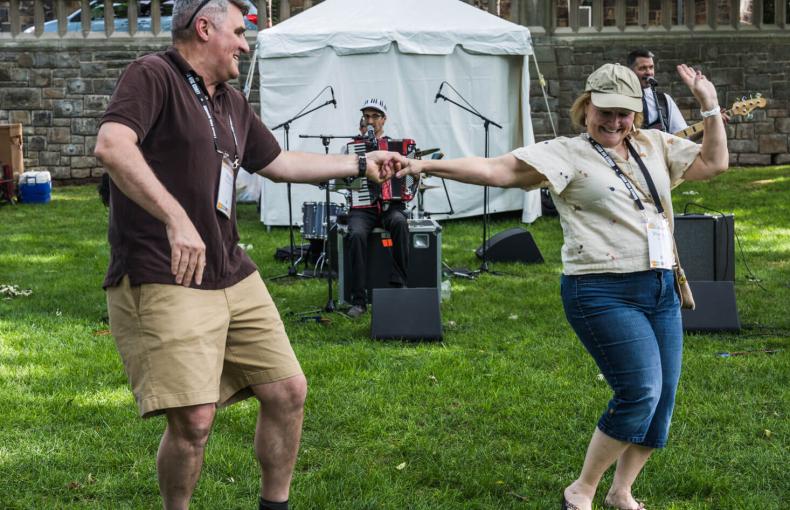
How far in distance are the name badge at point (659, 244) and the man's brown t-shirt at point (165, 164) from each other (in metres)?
1.64

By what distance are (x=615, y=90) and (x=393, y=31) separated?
10.2 m

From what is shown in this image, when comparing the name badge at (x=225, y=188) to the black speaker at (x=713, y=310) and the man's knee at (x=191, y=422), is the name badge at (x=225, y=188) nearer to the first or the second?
the man's knee at (x=191, y=422)

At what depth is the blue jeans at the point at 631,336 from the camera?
13.8ft

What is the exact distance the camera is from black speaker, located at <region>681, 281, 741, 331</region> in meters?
8.02

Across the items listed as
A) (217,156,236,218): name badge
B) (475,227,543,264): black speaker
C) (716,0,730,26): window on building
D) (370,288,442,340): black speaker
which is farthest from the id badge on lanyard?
(716,0,730,26): window on building

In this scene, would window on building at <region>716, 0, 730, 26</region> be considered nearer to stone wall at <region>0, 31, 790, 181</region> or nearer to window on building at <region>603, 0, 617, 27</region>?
stone wall at <region>0, 31, 790, 181</region>

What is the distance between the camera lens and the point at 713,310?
→ 26.5 feet

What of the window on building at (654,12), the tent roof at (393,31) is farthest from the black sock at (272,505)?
the window on building at (654,12)

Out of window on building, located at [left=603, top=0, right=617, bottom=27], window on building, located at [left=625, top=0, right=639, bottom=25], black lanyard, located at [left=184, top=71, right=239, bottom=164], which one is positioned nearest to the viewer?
black lanyard, located at [left=184, top=71, right=239, bottom=164]

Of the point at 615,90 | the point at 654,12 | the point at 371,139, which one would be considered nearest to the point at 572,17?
the point at 654,12

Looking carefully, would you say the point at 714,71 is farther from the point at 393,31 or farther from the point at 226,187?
the point at 226,187

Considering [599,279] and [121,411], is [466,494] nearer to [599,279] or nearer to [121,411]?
[599,279]

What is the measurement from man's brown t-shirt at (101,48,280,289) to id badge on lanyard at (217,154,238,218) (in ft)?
0.06

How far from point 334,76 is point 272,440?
10.6 metres
